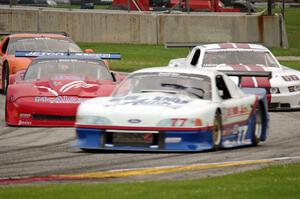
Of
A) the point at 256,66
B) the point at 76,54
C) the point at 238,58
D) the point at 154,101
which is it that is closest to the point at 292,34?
the point at 238,58

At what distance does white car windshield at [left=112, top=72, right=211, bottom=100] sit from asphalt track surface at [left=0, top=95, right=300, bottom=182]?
0.93 meters

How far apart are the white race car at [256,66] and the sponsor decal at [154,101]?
7493mm

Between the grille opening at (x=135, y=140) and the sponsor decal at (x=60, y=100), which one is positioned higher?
the grille opening at (x=135, y=140)

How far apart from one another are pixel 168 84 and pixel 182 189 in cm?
521

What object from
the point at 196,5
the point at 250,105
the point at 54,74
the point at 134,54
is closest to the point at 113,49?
the point at 134,54

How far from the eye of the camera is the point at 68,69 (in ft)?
64.5

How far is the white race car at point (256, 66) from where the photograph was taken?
22.2 m

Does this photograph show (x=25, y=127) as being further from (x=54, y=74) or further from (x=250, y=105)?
(x=250, y=105)

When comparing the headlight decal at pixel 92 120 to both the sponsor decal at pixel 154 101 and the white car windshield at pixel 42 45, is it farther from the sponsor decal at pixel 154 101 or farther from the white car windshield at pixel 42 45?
the white car windshield at pixel 42 45

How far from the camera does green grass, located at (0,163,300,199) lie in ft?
30.7

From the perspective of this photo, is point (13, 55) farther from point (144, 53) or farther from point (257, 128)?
point (144, 53)

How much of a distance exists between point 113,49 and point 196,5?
13439 mm

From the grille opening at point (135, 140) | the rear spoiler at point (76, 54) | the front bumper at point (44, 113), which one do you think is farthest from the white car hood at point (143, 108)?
the rear spoiler at point (76, 54)

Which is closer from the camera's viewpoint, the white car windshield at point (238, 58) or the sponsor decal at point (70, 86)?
the sponsor decal at point (70, 86)
